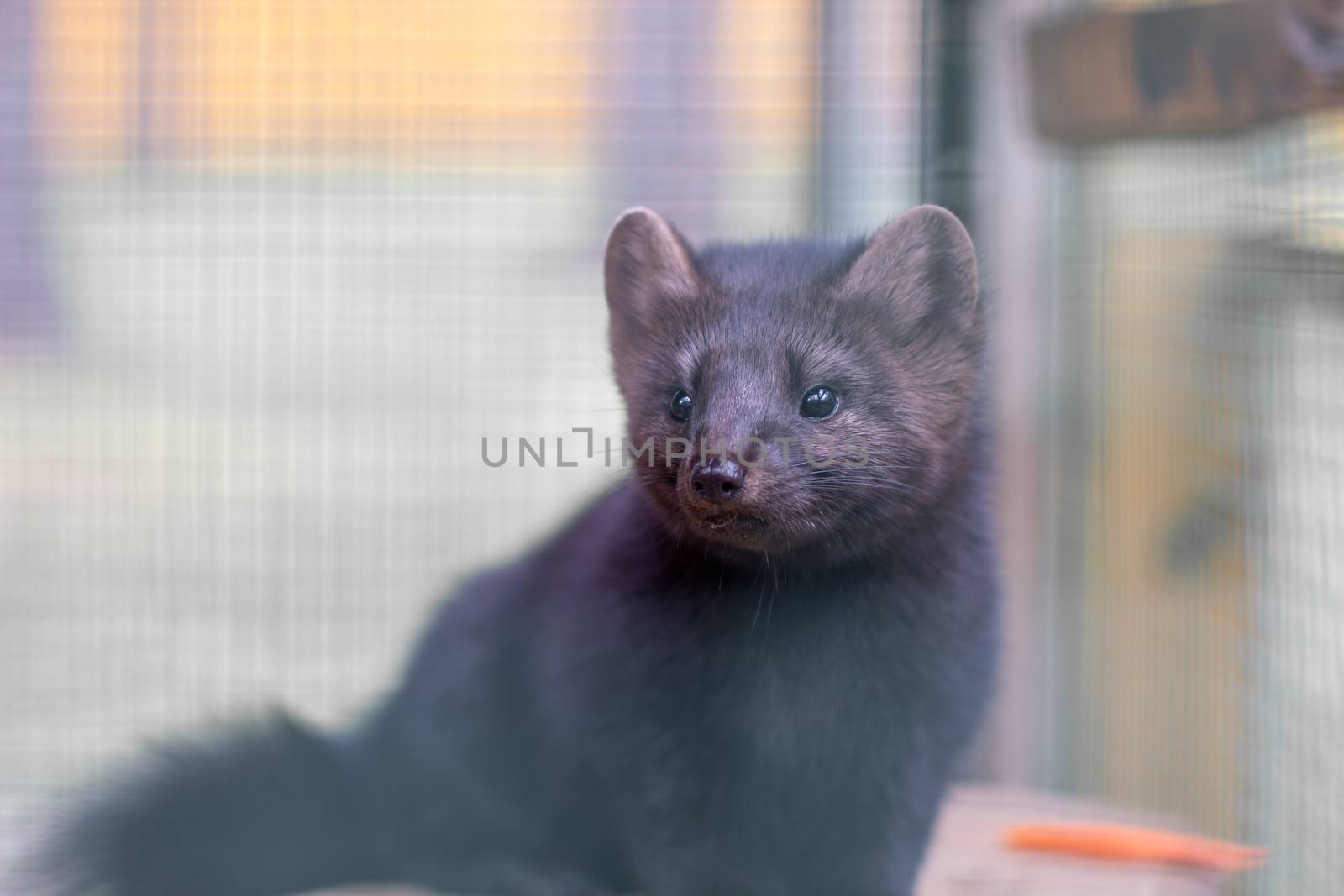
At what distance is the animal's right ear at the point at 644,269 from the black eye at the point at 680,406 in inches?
5.8

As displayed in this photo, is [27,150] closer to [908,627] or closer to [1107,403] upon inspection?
[908,627]

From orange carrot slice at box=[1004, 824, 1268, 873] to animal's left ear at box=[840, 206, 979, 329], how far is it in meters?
1.13

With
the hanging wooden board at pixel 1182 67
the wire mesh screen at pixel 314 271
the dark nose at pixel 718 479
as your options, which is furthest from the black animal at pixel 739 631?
the wire mesh screen at pixel 314 271

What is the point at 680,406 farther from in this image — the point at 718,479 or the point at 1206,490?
the point at 1206,490

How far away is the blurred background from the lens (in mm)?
2465

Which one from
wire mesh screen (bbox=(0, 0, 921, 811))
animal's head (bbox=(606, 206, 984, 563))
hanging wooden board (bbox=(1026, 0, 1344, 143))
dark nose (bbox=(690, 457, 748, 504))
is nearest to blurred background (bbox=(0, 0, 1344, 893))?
wire mesh screen (bbox=(0, 0, 921, 811))

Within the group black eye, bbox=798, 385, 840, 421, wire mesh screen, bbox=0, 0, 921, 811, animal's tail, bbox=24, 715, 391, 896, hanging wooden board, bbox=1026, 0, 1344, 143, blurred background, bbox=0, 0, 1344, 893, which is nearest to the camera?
black eye, bbox=798, 385, 840, 421

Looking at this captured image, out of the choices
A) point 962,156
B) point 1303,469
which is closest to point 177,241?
point 962,156

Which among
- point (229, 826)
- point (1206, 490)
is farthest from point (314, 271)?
point (1206, 490)

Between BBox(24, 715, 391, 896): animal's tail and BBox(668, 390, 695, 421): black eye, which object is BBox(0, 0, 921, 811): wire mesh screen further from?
BBox(668, 390, 695, 421): black eye

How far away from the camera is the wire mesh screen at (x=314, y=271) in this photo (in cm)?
266

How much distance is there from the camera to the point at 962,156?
2.58m

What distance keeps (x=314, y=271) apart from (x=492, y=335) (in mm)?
417

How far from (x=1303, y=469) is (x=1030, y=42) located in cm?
90
